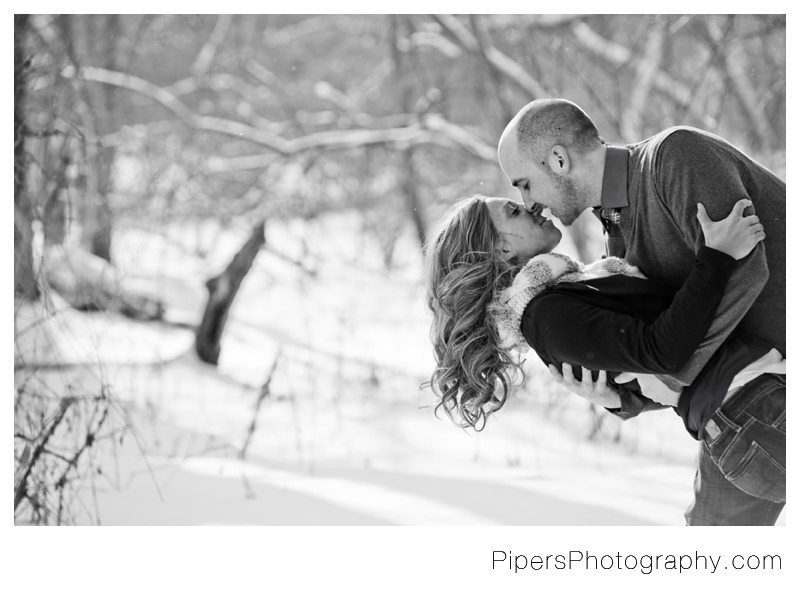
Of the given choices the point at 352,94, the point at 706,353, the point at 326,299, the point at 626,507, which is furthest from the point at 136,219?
the point at 706,353

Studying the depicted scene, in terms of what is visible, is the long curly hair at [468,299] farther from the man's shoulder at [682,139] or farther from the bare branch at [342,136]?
the bare branch at [342,136]

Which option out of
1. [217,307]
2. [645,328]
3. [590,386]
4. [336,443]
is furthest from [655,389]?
[217,307]

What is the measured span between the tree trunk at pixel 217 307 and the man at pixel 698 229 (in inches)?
170

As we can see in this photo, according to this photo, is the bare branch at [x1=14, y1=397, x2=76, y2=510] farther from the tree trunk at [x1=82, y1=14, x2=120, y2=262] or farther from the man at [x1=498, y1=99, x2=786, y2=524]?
the tree trunk at [x1=82, y1=14, x2=120, y2=262]

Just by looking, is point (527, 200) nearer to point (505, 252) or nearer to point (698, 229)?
point (505, 252)

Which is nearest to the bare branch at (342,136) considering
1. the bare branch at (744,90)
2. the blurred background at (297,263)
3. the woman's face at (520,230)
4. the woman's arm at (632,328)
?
the blurred background at (297,263)

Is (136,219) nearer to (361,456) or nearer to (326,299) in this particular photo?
(326,299)

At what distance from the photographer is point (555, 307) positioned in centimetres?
180

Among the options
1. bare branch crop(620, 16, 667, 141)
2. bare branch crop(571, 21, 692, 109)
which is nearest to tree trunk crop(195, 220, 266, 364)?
bare branch crop(620, 16, 667, 141)

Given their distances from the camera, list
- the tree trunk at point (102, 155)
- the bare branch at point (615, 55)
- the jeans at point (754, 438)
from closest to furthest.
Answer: the jeans at point (754, 438) < the tree trunk at point (102, 155) < the bare branch at point (615, 55)

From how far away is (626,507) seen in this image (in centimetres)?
322

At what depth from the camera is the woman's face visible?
207cm

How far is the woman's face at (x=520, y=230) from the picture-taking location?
6.80 ft

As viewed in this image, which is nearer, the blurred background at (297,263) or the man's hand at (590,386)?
the man's hand at (590,386)
